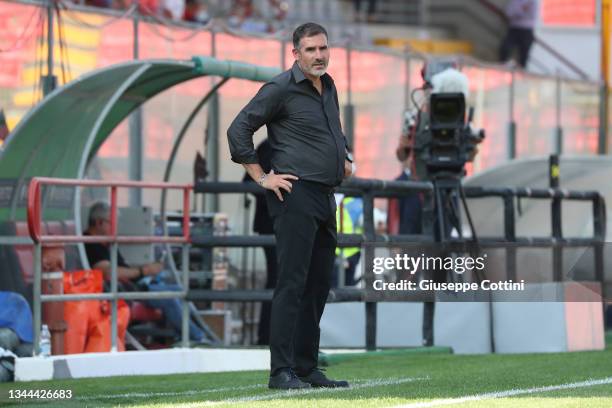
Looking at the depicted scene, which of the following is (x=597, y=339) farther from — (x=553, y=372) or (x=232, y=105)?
(x=232, y=105)

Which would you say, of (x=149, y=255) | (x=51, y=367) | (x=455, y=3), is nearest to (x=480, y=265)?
(x=149, y=255)

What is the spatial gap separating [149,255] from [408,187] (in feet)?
7.72

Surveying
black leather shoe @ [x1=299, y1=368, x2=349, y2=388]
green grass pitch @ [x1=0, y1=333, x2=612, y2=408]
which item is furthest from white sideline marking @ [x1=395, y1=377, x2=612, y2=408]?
black leather shoe @ [x1=299, y1=368, x2=349, y2=388]

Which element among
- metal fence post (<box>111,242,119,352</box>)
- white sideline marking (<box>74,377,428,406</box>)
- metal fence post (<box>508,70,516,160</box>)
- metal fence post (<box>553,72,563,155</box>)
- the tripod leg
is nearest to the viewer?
white sideline marking (<box>74,377,428,406</box>)

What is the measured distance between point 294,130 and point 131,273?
5.54 m

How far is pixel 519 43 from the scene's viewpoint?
123 ft

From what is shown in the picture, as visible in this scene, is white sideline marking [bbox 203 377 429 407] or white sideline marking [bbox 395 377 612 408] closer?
white sideline marking [bbox 395 377 612 408]

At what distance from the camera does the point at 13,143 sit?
45.7 ft

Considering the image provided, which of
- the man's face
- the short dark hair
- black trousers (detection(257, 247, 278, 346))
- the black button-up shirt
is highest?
the short dark hair

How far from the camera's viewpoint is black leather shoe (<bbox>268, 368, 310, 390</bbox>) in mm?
9469

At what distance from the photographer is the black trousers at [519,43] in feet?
122

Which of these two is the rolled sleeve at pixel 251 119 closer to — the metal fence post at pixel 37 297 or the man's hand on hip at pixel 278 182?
the man's hand on hip at pixel 278 182

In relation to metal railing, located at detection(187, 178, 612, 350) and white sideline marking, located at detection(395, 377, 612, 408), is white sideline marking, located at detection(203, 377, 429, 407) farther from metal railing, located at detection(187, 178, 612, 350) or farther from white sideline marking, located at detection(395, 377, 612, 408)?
metal railing, located at detection(187, 178, 612, 350)

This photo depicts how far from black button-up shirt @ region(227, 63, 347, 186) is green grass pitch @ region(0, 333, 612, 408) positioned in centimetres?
122
